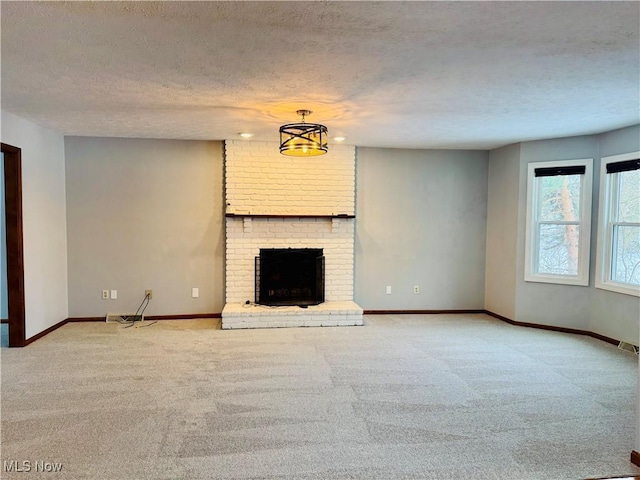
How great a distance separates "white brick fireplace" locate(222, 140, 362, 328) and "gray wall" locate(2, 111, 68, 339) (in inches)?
79.7

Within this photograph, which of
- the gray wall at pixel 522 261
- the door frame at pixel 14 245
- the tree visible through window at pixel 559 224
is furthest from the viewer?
the tree visible through window at pixel 559 224

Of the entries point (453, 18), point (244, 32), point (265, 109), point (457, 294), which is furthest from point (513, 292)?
point (244, 32)

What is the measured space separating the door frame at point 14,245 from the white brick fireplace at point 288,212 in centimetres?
220

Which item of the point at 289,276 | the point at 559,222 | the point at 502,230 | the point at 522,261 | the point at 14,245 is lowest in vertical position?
the point at 289,276

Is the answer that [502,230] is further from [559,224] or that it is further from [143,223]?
[143,223]

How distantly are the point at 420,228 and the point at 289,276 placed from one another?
200cm

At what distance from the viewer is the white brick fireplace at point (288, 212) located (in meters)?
5.55

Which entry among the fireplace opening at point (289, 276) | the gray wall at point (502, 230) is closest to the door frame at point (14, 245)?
the fireplace opening at point (289, 276)

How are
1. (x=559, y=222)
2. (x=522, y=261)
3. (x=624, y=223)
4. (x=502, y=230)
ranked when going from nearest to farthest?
1. (x=624, y=223)
2. (x=559, y=222)
3. (x=522, y=261)
4. (x=502, y=230)

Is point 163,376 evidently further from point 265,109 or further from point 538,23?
point 538,23

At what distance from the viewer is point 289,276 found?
18.5ft

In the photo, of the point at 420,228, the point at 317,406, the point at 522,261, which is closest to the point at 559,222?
the point at 522,261

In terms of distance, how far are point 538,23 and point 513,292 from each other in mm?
4110

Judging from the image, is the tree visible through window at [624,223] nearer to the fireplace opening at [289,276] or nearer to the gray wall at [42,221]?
the fireplace opening at [289,276]
